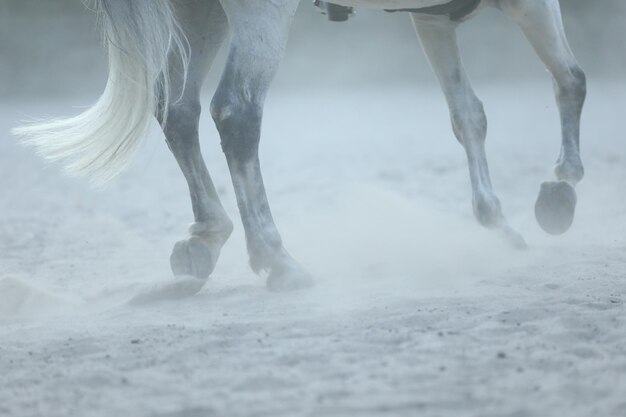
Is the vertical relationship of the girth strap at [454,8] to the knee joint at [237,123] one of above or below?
above

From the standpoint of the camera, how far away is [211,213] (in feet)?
13.3

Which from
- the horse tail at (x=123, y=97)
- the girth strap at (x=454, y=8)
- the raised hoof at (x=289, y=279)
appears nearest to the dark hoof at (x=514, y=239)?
the girth strap at (x=454, y=8)

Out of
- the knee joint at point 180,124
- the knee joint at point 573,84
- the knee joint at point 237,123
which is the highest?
the knee joint at point 573,84

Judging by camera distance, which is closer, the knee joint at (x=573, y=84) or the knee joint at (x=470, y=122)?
the knee joint at (x=573, y=84)

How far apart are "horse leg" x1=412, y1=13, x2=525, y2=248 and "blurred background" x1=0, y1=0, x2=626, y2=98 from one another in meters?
8.63

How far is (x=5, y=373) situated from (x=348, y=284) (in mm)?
1403

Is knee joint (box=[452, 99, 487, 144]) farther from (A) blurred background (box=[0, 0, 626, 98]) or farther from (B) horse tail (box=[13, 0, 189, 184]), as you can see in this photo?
(A) blurred background (box=[0, 0, 626, 98])

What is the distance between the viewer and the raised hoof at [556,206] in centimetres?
433

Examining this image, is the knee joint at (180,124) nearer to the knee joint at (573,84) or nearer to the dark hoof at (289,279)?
the dark hoof at (289,279)

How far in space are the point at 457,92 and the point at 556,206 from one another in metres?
0.87

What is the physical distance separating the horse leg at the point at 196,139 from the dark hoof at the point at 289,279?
A: 14.1 inches

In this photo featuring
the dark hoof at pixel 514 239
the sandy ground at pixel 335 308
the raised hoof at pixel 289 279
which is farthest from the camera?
the dark hoof at pixel 514 239

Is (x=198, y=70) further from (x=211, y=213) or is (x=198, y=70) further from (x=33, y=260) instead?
(x=33, y=260)

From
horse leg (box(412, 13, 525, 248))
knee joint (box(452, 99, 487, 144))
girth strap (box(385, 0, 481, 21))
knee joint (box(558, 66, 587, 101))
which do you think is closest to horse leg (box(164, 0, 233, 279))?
girth strap (box(385, 0, 481, 21))
